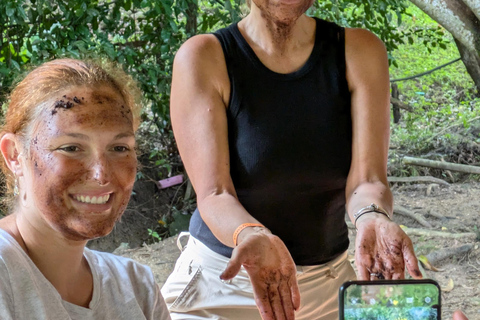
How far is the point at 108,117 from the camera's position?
1.41 m

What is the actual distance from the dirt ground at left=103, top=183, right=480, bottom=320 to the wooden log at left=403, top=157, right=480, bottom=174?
0.14m

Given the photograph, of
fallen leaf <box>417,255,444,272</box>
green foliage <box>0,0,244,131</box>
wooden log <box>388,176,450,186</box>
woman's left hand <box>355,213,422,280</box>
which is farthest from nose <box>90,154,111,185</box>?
wooden log <box>388,176,450,186</box>

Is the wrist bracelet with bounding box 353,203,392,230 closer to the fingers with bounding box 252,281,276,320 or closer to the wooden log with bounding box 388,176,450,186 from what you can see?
the fingers with bounding box 252,281,276,320

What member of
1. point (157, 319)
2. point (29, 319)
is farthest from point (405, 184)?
point (29, 319)

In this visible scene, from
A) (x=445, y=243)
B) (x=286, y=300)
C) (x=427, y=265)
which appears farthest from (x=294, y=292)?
(x=445, y=243)

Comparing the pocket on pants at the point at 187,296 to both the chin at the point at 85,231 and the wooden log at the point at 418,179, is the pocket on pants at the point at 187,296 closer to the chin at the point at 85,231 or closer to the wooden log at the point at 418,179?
the chin at the point at 85,231

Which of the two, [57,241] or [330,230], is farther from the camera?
[330,230]

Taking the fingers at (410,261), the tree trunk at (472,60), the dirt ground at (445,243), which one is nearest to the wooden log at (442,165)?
the dirt ground at (445,243)

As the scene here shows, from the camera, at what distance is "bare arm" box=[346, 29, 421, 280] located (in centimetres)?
164

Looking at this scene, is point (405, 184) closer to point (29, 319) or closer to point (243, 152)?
point (243, 152)

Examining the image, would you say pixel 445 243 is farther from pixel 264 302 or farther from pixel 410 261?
pixel 264 302

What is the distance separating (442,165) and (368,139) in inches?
158

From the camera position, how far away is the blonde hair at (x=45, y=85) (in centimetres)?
137

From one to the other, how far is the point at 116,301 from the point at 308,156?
2.19ft
